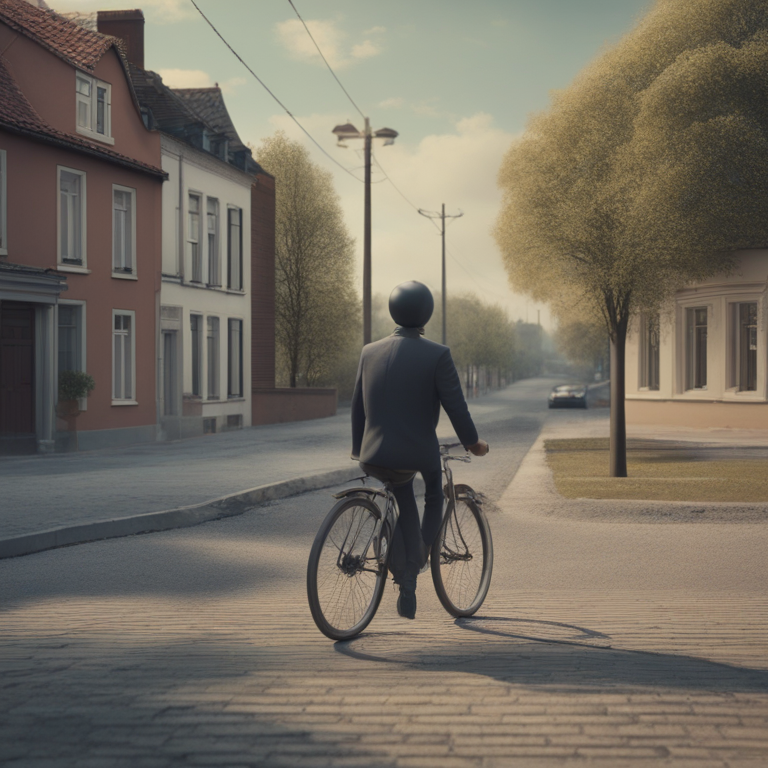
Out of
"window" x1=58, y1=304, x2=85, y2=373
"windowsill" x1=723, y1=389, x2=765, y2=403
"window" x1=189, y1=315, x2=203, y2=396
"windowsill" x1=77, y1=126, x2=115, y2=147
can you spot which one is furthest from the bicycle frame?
"window" x1=189, y1=315, x2=203, y2=396

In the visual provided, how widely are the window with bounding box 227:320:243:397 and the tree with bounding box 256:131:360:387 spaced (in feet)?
49.1

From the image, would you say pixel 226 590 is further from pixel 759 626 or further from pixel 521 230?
pixel 521 230

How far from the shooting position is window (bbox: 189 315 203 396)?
29312 millimetres

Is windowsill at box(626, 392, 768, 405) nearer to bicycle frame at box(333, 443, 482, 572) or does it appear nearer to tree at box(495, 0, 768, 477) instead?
tree at box(495, 0, 768, 477)

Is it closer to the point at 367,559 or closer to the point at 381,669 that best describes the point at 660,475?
A: the point at 367,559

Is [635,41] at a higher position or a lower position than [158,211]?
higher

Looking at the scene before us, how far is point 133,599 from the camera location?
6.35 m

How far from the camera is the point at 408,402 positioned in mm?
5262

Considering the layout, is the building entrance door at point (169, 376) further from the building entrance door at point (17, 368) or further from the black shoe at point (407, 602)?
the black shoe at point (407, 602)

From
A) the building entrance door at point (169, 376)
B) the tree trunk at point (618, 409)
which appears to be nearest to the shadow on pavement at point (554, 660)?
the tree trunk at point (618, 409)

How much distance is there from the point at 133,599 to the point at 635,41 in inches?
740

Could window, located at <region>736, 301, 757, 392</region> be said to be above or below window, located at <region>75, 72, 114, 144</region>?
below

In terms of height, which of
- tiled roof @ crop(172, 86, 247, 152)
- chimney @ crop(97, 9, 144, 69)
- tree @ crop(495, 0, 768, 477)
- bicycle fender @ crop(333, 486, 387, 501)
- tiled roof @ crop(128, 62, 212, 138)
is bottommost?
bicycle fender @ crop(333, 486, 387, 501)

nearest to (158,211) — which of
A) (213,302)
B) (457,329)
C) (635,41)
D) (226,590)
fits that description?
(213,302)
